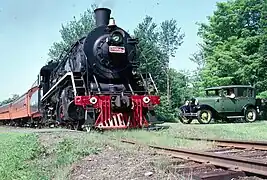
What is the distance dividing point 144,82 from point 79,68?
91.1 inches

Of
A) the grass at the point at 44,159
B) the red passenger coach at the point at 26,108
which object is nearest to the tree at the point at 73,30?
the red passenger coach at the point at 26,108

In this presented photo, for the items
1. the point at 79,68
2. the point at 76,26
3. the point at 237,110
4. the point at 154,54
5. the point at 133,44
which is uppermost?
the point at 76,26

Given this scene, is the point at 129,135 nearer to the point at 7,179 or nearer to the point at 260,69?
the point at 7,179

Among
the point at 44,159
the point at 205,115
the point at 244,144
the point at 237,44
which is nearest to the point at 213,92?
the point at 205,115

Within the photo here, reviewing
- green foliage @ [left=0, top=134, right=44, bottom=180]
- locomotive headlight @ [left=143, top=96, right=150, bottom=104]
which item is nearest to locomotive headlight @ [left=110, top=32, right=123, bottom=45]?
locomotive headlight @ [left=143, top=96, right=150, bottom=104]

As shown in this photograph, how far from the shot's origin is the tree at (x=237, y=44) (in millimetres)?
23850

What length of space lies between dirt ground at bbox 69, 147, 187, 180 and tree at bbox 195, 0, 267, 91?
64.0ft

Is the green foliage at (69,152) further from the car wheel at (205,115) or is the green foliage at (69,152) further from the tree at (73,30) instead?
the tree at (73,30)

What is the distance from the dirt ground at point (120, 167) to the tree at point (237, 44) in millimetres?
19509

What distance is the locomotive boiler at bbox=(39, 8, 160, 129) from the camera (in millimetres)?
11141

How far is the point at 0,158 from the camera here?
663cm

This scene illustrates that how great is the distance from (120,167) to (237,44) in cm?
2217

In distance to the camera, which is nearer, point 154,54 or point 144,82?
point 144,82

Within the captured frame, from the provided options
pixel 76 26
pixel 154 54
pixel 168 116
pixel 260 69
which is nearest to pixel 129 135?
pixel 260 69
